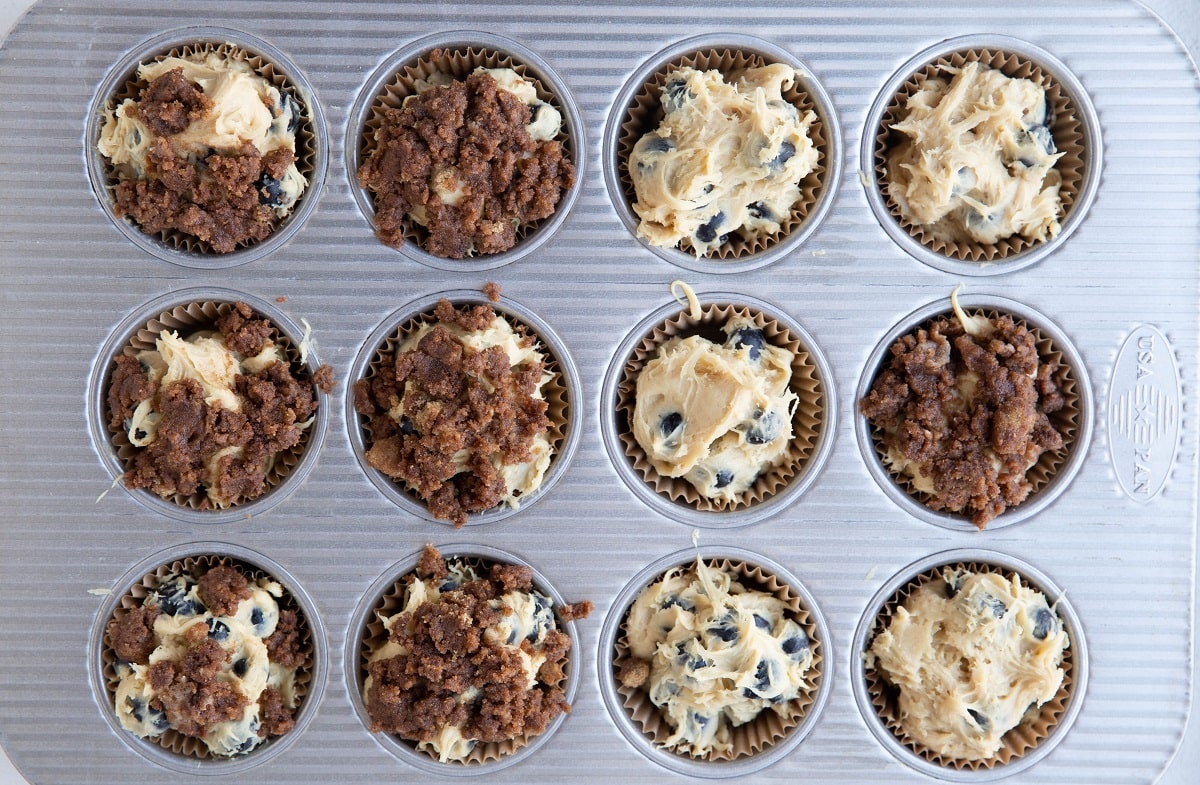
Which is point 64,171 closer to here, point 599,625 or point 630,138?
point 630,138

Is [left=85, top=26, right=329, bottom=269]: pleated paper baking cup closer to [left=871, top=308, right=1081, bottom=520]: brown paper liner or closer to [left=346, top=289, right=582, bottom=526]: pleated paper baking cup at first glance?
[left=346, top=289, right=582, bottom=526]: pleated paper baking cup

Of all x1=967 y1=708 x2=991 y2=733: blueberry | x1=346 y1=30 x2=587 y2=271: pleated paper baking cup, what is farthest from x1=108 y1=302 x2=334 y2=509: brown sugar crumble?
x1=967 y1=708 x2=991 y2=733: blueberry

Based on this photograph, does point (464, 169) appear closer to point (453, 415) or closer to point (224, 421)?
point (453, 415)

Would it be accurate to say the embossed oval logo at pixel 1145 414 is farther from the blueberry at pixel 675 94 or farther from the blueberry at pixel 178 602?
the blueberry at pixel 178 602

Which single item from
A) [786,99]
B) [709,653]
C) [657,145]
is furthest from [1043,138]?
[709,653]

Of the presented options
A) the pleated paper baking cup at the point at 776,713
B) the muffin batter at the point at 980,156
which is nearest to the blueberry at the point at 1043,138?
the muffin batter at the point at 980,156
